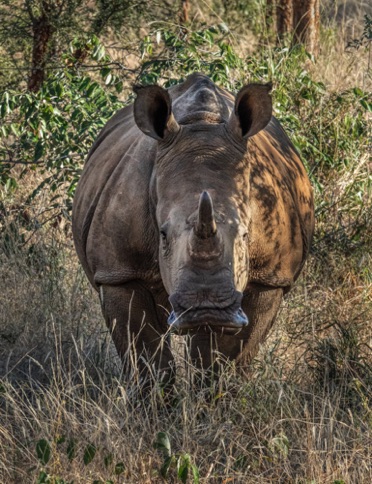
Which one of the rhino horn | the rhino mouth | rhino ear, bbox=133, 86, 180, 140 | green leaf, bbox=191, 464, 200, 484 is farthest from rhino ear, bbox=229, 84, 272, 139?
green leaf, bbox=191, 464, 200, 484

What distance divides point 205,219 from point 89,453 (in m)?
1.06

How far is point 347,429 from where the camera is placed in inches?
210

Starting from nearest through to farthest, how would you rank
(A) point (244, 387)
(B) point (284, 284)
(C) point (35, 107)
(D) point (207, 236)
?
(D) point (207, 236)
(A) point (244, 387)
(B) point (284, 284)
(C) point (35, 107)

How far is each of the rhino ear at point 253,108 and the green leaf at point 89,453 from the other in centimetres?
162

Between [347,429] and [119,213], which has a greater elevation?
[119,213]

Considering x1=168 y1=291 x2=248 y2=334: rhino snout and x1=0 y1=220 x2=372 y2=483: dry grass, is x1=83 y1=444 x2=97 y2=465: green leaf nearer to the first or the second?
x1=0 y1=220 x2=372 y2=483: dry grass

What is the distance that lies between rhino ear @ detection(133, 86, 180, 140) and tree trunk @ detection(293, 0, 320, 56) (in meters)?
5.85

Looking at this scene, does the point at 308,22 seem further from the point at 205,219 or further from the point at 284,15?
the point at 205,219

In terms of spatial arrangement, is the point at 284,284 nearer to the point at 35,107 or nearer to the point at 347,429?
the point at 347,429

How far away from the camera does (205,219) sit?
461cm

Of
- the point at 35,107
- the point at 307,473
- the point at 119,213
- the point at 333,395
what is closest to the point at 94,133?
the point at 35,107

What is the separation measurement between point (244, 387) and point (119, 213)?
103 centimetres

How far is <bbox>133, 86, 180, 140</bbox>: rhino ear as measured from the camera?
5172 millimetres

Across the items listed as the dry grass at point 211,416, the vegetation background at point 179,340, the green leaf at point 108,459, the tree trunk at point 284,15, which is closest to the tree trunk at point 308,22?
the tree trunk at point 284,15
